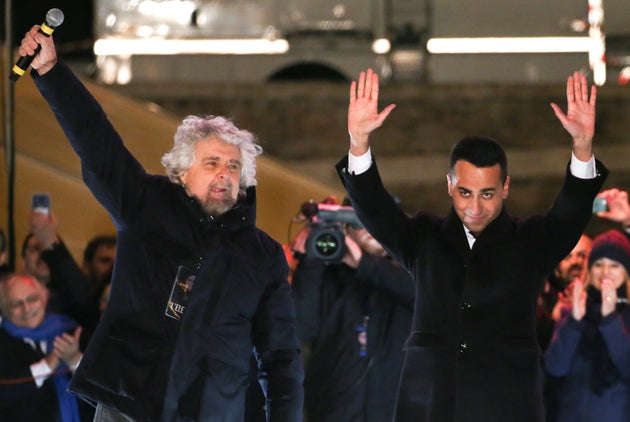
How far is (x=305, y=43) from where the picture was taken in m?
11.8

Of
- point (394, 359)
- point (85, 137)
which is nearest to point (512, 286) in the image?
point (85, 137)

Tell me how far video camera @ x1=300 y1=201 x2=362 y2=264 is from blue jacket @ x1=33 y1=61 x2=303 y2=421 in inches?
70.5

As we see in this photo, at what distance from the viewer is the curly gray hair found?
4715 millimetres

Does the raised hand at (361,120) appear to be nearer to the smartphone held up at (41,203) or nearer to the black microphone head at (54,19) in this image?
the black microphone head at (54,19)

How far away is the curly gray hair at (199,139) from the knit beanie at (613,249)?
A: 9.04ft

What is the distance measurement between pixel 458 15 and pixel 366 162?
7432 millimetres

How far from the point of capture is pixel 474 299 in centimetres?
457

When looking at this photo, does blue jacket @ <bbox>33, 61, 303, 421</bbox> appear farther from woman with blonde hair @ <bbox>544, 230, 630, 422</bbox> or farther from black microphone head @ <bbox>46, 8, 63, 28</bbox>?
woman with blonde hair @ <bbox>544, 230, 630, 422</bbox>

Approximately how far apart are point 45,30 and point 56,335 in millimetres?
2860

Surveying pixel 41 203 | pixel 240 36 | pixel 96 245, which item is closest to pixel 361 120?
pixel 41 203

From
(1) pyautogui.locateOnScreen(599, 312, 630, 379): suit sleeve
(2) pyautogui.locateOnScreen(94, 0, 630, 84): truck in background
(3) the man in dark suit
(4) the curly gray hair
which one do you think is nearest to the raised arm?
(3) the man in dark suit

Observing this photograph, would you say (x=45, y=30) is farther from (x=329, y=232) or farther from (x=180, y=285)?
(x=329, y=232)

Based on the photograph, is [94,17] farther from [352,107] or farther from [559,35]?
[352,107]

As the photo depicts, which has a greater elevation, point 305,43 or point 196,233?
point 305,43
